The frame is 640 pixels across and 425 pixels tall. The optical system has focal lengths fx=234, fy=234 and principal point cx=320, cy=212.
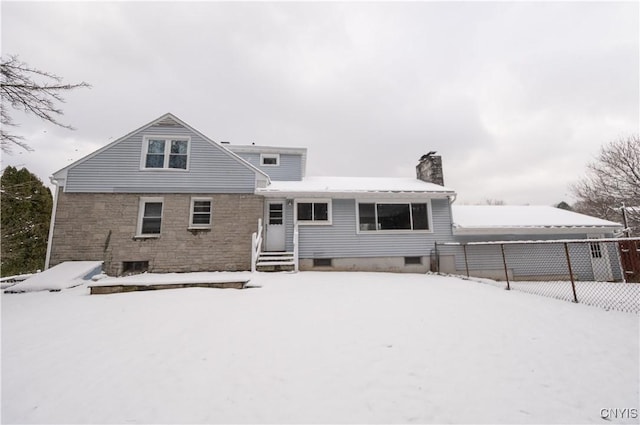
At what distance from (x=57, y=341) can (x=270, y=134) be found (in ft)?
66.7

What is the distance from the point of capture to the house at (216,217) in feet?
30.7

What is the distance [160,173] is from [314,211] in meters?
6.76

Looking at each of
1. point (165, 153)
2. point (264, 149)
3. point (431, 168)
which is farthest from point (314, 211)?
point (431, 168)

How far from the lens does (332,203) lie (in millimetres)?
10805

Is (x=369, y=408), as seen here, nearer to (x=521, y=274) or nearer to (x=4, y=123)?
(x=4, y=123)

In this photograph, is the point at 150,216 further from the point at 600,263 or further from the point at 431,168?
the point at 600,263

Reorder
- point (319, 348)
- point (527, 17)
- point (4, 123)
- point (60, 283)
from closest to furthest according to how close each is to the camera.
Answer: point (319, 348), point (4, 123), point (60, 283), point (527, 17)

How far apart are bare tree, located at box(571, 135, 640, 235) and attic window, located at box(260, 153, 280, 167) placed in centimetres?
2122

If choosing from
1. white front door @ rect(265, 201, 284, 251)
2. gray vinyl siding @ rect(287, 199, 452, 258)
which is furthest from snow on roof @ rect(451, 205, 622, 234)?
white front door @ rect(265, 201, 284, 251)

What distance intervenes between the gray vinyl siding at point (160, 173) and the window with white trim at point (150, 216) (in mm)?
504

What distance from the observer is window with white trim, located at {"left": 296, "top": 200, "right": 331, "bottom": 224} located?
10625 millimetres

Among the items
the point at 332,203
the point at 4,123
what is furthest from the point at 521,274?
the point at 4,123

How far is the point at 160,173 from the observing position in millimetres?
9953

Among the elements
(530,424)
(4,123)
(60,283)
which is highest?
(4,123)
